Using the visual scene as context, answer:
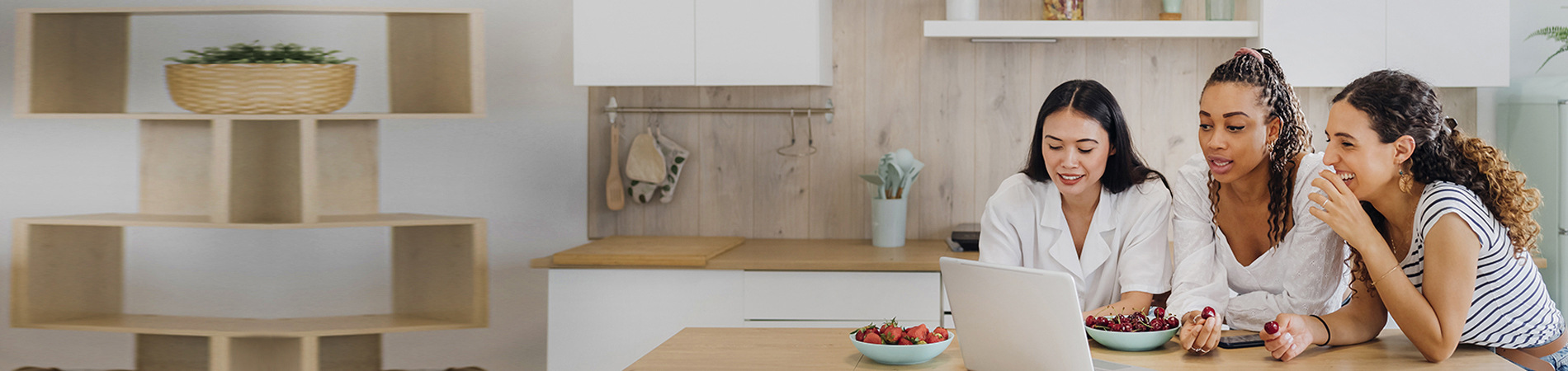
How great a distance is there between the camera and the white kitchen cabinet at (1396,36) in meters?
2.43

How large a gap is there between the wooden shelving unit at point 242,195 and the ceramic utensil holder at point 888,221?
46.3 inches

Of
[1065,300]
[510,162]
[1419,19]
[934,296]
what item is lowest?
[934,296]

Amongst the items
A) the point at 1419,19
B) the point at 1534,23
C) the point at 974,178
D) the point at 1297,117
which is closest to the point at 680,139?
the point at 974,178

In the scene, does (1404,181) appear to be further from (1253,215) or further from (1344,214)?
(1253,215)

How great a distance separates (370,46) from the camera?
298cm

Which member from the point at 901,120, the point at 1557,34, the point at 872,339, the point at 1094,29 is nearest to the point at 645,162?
the point at 901,120

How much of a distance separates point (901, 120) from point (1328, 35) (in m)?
1.25

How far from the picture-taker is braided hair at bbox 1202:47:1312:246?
4.63 feet

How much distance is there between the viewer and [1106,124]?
5.08 feet

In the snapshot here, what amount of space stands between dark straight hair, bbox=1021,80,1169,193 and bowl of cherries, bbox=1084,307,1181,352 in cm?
37

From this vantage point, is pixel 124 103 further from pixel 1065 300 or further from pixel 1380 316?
pixel 1380 316

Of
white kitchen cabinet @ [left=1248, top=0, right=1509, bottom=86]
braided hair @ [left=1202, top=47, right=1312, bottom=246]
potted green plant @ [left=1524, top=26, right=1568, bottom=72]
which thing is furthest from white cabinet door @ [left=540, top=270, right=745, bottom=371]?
potted green plant @ [left=1524, top=26, right=1568, bottom=72]

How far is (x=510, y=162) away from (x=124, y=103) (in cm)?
113

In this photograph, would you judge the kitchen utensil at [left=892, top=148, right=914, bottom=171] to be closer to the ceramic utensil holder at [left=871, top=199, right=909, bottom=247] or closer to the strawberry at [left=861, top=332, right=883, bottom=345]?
the ceramic utensil holder at [left=871, top=199, right=909, bottom=247]
